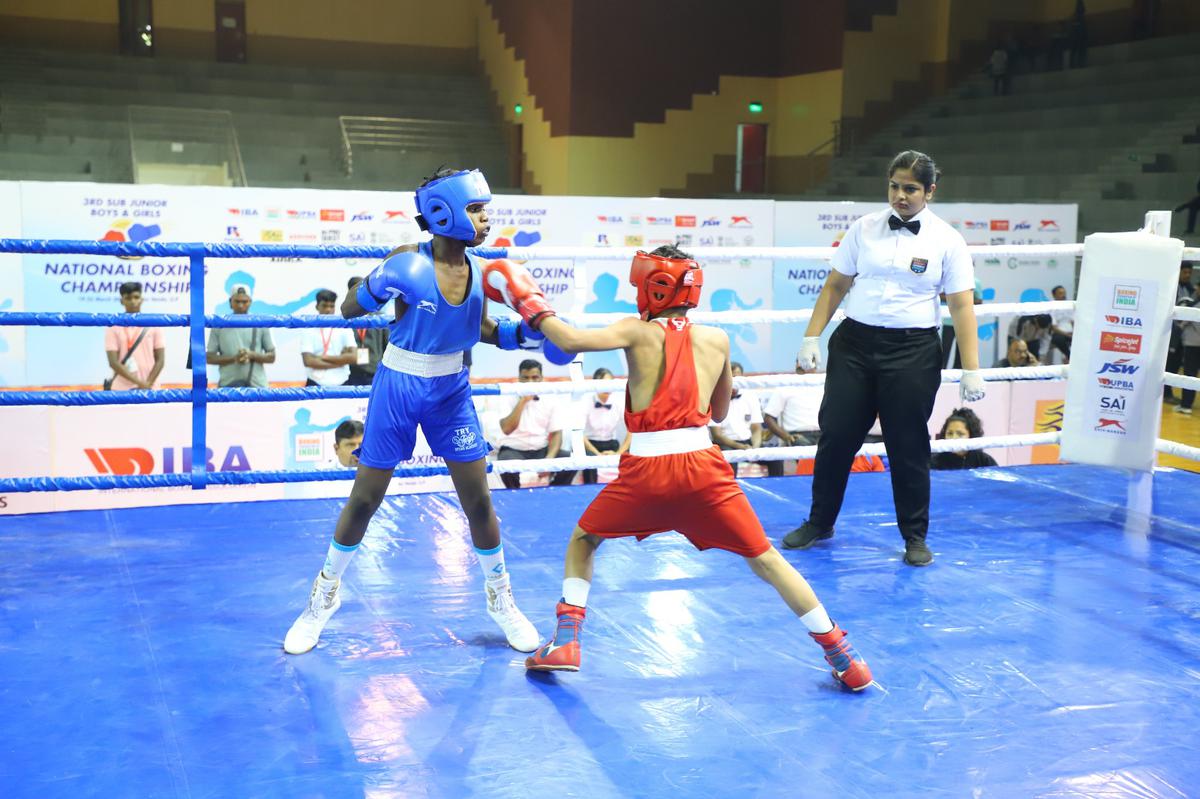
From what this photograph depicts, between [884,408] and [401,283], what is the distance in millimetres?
1991

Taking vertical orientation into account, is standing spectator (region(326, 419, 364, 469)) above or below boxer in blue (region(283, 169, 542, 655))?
below

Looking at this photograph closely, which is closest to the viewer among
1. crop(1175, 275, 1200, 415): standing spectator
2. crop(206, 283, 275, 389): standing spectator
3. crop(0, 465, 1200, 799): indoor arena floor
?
crop(0, 465, 1200, 799): indoor arena floor

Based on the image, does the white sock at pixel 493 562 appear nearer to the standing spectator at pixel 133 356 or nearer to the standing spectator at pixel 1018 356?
the standing spectator at pixel 133 356

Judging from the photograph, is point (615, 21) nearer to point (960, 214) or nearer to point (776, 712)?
point (960, 214)

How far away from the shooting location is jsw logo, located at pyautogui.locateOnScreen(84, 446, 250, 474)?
18.3 ft

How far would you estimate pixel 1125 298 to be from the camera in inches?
195

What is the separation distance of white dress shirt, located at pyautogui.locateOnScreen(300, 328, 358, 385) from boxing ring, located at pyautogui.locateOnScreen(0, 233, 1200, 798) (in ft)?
9.36

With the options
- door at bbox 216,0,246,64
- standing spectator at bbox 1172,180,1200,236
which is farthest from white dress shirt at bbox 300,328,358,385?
door at bbox 216,0,246,64

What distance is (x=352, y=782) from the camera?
250 cm

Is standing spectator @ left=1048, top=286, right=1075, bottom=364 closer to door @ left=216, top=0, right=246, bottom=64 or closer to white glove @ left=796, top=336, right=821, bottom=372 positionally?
white glove @ left=796, top=336, right=821, bottom=372

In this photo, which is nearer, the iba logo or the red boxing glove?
the red boxing glove

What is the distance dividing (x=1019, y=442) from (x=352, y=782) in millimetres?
3698

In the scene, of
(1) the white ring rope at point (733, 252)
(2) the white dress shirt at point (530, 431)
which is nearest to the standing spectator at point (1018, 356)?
(1) the white ring rope at point (733, 252)

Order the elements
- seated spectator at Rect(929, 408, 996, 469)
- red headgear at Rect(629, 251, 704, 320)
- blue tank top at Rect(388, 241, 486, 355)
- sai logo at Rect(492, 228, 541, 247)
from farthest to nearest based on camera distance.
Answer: sai logo at Rect(492, 228, 541, 247) < seated spectator at Rect(929, 408, 996, 469) < blue tank top at Rect(388, 241, 486, 355) < red headgear at Rect(629, 251, 704, 320)
